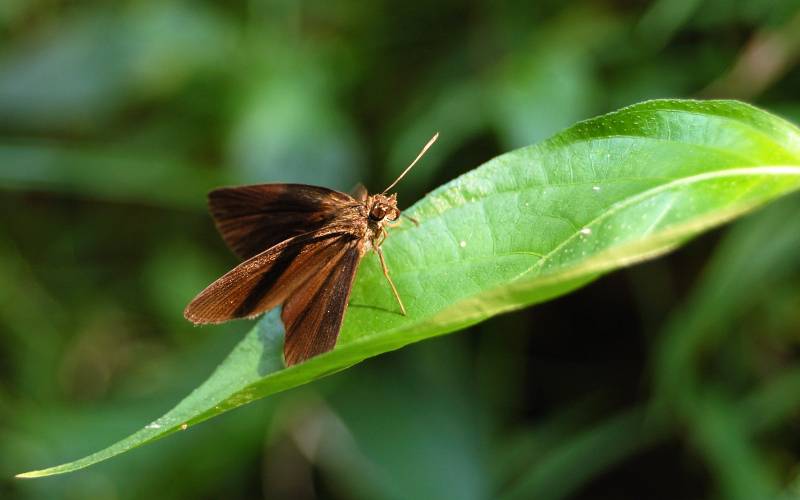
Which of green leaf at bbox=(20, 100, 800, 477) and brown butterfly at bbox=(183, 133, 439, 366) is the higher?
brown butterfly at bbox=(183, 133, 439, 366)

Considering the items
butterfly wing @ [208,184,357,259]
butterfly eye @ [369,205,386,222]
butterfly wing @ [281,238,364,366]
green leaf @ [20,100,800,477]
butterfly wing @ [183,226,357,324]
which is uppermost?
butterfly wing @ [208,184,357,259]

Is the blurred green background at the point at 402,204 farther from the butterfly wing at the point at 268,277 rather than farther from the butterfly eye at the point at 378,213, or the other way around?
the butterfly wing at the point at 268,277

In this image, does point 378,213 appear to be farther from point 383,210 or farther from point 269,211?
point 269,211

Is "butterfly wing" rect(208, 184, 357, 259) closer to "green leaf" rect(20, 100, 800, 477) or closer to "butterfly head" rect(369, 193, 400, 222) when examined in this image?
"butterfly head" rect(369, 193, 400, 222)

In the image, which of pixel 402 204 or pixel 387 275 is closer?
pixel 387 275

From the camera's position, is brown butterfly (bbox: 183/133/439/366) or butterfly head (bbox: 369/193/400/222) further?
butterfly head (bbox: 369/193/400/222)

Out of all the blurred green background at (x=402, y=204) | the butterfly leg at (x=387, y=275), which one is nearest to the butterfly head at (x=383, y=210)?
the butterfly leg at (x=387, y=275)

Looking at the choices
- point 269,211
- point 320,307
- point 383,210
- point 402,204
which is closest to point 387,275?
point 320,307

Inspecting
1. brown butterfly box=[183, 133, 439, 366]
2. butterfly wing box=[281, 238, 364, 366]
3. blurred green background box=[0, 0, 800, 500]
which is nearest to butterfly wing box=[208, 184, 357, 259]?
brown butterfly box=[183, 133, 439, 366]
